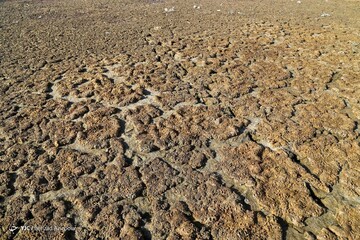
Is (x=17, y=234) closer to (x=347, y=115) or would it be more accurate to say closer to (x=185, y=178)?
(x=185, y=178)

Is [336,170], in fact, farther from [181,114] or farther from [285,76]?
[285,76]

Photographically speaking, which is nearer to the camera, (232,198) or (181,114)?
(232,198)

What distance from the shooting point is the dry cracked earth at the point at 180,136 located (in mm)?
2104

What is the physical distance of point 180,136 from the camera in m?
2.93

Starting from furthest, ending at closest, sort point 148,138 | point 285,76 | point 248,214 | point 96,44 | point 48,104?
1. point 96,44
2. point 285,76
3. point 48,104
4. point 148,138
5. point 248,214

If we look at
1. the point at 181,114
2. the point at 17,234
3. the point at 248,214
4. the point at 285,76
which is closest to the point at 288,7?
the point at 285,76

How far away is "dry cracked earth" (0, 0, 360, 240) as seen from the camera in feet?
6.90

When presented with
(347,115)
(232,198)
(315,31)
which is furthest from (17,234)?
(315,31)

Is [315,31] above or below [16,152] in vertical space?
below

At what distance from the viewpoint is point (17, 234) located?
78.0 inches

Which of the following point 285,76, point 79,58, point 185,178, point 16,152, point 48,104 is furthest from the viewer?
point 79,58

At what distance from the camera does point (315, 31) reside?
6.16m

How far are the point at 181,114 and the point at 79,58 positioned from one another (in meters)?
2.44

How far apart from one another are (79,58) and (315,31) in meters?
4.68
